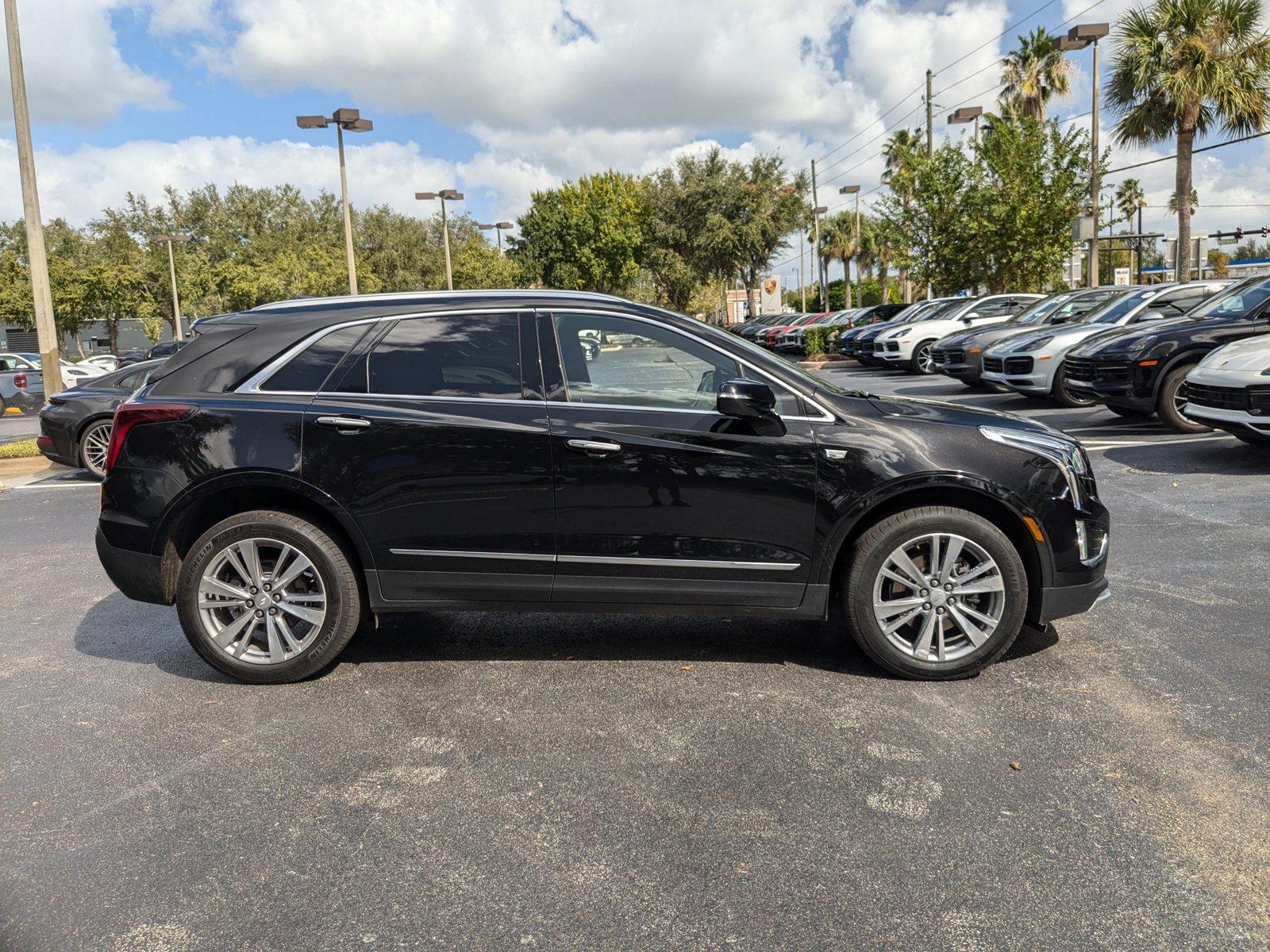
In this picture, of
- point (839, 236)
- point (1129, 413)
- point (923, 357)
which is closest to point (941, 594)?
point (1129, 413)

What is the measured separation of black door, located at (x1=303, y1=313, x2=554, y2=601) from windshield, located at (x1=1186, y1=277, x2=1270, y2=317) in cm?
1013

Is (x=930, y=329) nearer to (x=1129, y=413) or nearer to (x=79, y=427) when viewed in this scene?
(x=1129, y=413)

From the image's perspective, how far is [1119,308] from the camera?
1599 centimetres

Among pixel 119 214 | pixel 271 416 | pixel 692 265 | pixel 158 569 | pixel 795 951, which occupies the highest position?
pixel 119 214

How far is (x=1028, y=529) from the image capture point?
4.50 meters

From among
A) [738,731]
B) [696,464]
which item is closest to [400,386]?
[696,464]

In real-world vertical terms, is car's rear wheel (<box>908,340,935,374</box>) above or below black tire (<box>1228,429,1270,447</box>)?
above

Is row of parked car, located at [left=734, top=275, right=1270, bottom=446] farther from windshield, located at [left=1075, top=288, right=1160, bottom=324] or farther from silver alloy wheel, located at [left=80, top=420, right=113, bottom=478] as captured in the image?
silver alloy wheel, located at [left=80, top=420, right=113, bottom=478]

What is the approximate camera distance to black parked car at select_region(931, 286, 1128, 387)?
17875mm

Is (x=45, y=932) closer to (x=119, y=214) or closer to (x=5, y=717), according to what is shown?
(x=5, y=717)

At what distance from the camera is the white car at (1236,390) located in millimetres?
8789

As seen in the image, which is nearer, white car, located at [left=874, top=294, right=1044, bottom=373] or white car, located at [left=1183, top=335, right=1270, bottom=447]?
white car, located at [left=1183, top=335, right=1270, bottom=447]

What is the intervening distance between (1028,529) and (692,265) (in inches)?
2056

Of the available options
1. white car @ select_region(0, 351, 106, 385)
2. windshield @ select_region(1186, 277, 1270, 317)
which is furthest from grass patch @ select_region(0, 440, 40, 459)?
windshield @ select_region(1186, 277, 1270, 317)
